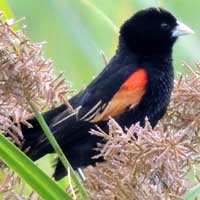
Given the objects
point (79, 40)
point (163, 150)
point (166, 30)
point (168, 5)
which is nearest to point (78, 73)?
point (79, 40)

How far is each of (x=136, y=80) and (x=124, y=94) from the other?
0.17 feet

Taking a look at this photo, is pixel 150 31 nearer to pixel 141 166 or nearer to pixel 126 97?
pixel 126 97

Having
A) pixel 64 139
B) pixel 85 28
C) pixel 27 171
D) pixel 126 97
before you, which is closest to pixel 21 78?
pixel 27 171

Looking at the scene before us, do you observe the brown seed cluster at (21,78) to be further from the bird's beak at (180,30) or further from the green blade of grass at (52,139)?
the bird's beak at (180,30)

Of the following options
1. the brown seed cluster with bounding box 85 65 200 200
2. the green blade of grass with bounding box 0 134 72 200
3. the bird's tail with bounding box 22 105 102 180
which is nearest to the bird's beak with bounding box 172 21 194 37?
the bird's tail with bounding box 22 105 102 180

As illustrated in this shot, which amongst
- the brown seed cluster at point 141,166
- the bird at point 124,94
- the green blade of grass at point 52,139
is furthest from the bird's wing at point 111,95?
the green blade of grass at point 52,139

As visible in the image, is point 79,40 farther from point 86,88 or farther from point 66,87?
point 66,87

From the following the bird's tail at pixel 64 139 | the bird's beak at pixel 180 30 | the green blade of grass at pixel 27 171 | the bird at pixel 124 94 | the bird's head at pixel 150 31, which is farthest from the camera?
the bird's head at pixel 150 31

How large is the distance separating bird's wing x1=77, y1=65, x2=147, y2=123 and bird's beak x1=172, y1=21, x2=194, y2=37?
146 mm

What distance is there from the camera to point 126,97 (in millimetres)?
1552

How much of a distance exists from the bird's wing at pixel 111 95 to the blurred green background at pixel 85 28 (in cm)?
5

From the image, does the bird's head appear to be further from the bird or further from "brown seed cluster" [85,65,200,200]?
"brown seed cluster" [85,65,200,200]

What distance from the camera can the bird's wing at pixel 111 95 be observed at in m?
1.50

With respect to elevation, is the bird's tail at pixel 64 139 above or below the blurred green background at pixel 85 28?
below
